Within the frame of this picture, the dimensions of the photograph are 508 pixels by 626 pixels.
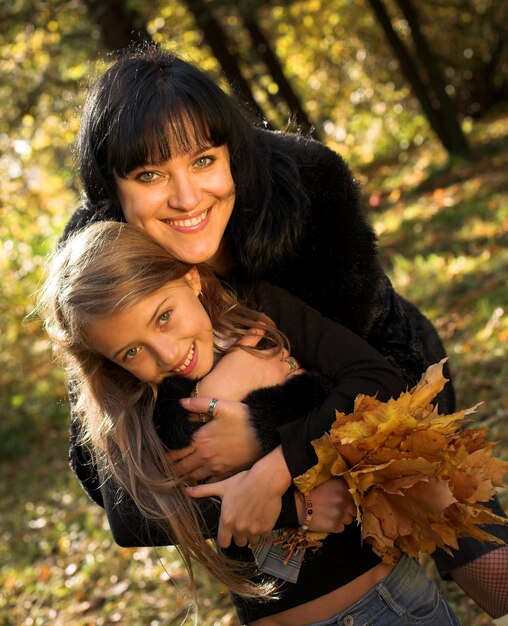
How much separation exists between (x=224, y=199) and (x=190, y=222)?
0.51 ft

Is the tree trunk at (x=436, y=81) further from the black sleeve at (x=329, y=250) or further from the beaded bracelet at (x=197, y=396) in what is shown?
the beaded bracelet at (x=197, y=396)

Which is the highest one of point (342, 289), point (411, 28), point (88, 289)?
point (88, 289)

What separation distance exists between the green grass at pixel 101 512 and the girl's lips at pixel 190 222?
111 cm

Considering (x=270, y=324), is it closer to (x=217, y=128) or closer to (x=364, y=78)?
(x=217, y=128)

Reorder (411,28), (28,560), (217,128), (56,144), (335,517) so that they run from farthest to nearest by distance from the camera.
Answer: (56,144)
(411,28)
(28,560)
(217,128)
(335,517)

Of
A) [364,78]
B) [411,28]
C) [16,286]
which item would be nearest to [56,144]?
[16,286]

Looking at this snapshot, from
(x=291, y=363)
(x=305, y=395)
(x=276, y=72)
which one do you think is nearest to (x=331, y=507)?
(x=305, y=395)

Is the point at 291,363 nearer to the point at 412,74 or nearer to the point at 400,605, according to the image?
the point at 400,605

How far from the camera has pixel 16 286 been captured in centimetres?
966

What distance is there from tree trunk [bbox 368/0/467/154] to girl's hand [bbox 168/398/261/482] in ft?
34.7

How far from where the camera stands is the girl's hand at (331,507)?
2.35m

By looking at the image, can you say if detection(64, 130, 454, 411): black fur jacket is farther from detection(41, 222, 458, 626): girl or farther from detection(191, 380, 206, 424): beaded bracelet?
detection(191, 380, 206, 424): beaded bracelet

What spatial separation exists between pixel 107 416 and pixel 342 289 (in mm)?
835

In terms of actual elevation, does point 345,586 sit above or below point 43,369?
above
